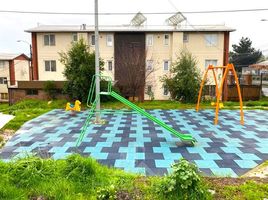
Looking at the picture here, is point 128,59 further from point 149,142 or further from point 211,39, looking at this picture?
point 149,142

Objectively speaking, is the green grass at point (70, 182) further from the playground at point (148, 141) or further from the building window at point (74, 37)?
the building window at point (74, 37)

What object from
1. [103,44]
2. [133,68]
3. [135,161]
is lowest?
[135,161]

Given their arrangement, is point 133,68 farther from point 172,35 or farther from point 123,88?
point 172,35

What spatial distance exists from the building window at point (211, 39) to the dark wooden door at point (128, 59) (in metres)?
5.84

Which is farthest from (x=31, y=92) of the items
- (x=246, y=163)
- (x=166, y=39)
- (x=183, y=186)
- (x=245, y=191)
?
(x=245, y=191)

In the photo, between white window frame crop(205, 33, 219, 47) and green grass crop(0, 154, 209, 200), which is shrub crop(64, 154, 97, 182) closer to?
green grass crop(0, 154, 209, 200)

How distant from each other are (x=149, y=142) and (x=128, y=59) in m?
12.8

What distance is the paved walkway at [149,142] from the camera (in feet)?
19.7

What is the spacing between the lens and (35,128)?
9.48 m

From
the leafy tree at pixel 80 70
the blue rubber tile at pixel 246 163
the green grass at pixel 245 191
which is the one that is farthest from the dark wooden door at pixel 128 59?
the green grass at pixel 245 191

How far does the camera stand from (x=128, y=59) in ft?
64.2

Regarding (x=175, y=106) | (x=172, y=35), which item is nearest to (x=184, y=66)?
(x=175, y=106)

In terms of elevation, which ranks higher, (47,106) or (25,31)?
(25,31)

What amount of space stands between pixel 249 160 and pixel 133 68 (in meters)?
12.1
